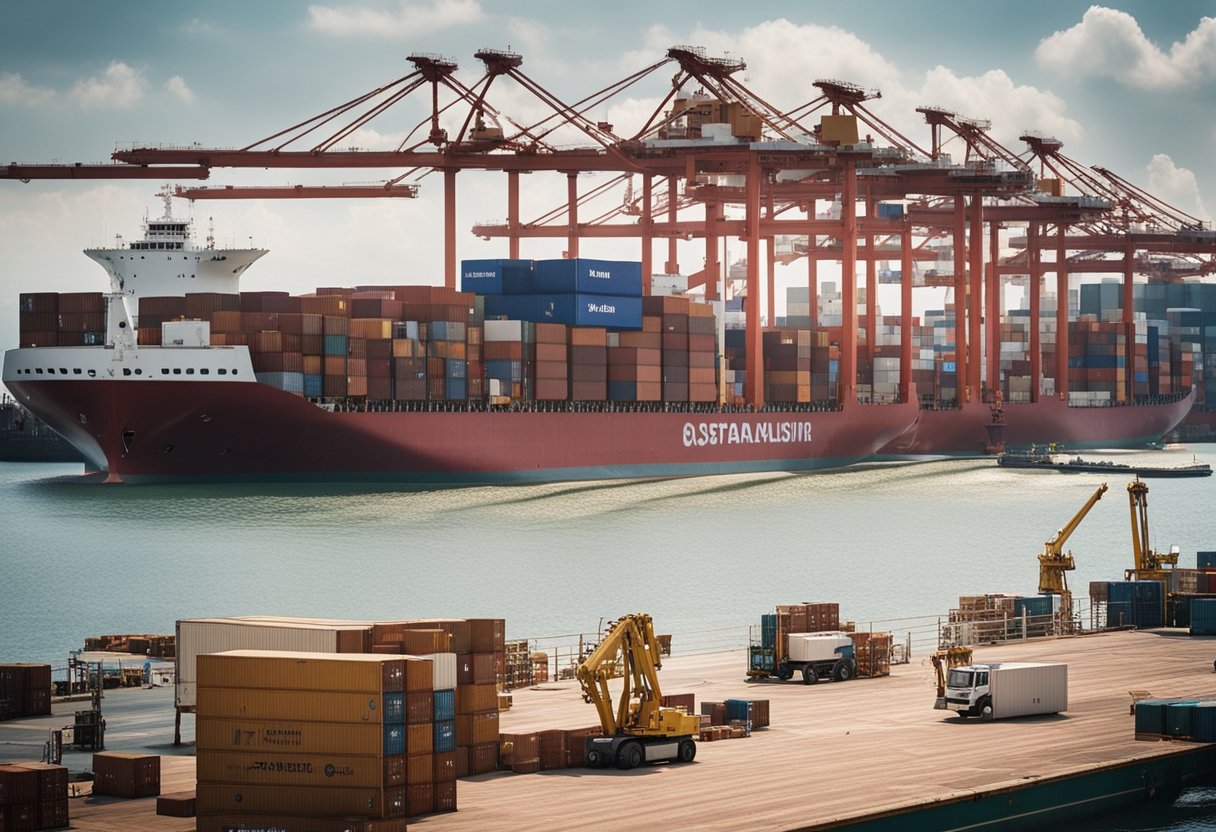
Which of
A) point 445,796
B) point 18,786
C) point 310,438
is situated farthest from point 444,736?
point 310,438

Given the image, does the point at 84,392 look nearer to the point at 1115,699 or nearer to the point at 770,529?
the point at 770,529

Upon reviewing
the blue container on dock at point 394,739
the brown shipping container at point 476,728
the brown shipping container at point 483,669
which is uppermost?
the brown shipping container at point 483,669

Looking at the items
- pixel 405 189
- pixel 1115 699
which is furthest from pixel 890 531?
pixel 1115 699

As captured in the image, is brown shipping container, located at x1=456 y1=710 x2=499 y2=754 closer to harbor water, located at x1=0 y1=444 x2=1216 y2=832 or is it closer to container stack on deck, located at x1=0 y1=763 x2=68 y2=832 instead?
container stack on deck, located at x1=0 y1=763 x2=68 y2=832

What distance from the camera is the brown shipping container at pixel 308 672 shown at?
17.3 metres

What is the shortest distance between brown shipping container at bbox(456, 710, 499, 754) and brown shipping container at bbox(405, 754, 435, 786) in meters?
2.22

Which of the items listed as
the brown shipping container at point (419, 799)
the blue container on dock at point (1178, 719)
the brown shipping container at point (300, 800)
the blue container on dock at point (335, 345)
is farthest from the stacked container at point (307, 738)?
the blue container on dock at point (335, 345)

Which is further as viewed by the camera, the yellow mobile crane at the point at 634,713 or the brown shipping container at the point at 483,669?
the yellow mobile crane at the point at 634,713

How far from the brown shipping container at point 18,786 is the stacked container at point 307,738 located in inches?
60.2

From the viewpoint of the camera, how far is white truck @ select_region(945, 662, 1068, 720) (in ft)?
78.9

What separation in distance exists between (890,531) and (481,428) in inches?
598

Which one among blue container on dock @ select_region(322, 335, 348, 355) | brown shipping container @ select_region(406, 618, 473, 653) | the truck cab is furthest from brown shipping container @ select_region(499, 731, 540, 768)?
blue container on dock @ select_region(322, 335, 348, 355)

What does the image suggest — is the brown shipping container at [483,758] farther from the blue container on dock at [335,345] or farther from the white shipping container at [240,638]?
the blue container on dock at [335,345]

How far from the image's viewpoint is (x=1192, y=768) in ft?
73.7
